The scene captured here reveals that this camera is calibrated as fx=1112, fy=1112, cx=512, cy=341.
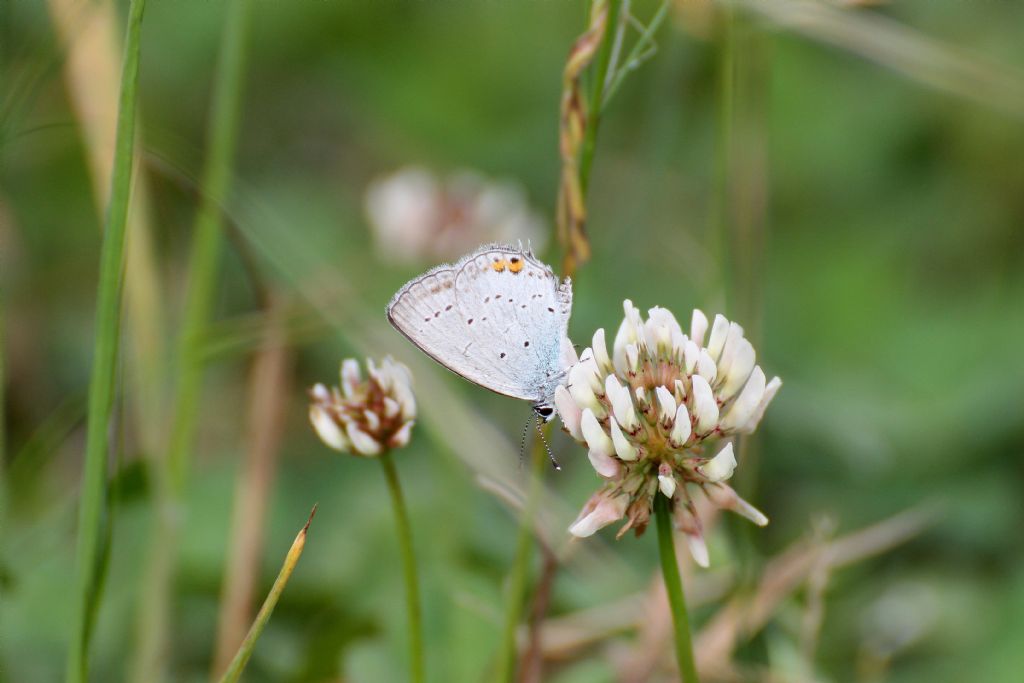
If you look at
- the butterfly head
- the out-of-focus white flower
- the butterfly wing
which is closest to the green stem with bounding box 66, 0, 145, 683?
the butterfly wing

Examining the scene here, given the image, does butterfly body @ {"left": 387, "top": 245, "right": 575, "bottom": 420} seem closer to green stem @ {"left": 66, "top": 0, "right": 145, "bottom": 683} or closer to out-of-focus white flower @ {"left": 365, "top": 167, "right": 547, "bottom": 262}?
green stem @ {"left": 66, "top": 0, "right": 145, "bottom": 683}

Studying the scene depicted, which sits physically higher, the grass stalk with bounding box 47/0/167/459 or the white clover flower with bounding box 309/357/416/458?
the grass stalk with bounding box 47/0/167/459

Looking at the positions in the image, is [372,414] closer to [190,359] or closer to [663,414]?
[663,414]

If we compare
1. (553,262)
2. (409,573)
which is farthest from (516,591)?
(553,262)

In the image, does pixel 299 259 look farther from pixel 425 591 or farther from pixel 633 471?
pixel 633 471

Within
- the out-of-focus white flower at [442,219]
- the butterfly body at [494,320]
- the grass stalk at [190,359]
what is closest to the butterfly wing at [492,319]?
the butterfly body at [494,320]

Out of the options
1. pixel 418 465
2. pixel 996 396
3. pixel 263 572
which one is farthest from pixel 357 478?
pixel 996 396

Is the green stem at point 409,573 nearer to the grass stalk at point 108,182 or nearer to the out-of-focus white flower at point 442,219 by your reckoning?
the grass stalk at point 108,182
